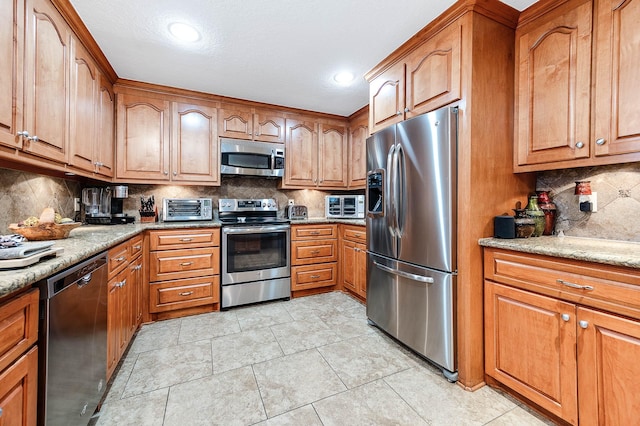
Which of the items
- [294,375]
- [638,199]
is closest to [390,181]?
[638,199]

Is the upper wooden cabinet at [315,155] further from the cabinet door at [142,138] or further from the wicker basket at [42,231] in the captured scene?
the wicker basket at [42,231]

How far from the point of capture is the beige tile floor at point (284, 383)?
1424 millimetres

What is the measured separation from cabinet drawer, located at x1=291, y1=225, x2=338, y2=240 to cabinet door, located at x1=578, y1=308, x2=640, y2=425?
2399 mm

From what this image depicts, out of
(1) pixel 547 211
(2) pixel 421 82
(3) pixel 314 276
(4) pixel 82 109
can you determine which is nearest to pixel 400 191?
(2) pixel 421 82

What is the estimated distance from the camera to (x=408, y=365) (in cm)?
188

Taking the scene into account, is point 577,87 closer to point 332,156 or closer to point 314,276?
point 332,156

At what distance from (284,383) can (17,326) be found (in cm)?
134

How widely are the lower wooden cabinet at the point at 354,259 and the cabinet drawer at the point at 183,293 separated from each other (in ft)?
4.86

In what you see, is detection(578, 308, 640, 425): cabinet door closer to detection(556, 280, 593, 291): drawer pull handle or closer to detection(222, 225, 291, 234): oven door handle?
detection(556, 280, 593, 291): drawer pull handle

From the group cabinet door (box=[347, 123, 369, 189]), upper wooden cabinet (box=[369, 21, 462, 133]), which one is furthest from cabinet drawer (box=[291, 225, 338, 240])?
upper wooden cabinet (box=[369, 21, 462, 133])

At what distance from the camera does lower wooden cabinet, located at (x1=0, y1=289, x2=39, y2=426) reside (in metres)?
0.74

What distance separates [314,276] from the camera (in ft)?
10.8

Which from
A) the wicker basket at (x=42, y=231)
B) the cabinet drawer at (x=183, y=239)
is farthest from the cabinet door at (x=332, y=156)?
the wicker basket at (x=42, y=231)

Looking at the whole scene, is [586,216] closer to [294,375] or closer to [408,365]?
[408,365]
